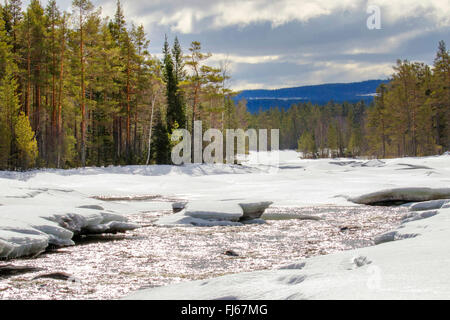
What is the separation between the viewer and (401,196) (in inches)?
670

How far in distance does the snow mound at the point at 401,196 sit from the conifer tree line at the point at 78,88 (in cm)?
2064

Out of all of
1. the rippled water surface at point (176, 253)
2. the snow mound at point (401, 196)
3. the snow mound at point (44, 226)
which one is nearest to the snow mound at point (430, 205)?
the rippled water surface at point (176, 253)

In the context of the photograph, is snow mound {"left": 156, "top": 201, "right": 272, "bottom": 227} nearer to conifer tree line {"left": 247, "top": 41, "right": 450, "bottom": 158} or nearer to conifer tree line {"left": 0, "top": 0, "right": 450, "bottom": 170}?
conifer tree line {"left": 0, "top": 0, "right": 450, "bottom": 170}

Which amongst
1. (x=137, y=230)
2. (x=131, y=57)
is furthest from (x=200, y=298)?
(x=131, y=57)

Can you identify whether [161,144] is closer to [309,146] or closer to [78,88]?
[78,88]

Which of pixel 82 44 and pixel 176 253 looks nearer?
pixel 176 253

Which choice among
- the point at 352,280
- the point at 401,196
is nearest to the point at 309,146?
the point at 401,196

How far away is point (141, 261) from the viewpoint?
8.00 meters

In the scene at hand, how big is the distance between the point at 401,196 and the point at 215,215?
842cm

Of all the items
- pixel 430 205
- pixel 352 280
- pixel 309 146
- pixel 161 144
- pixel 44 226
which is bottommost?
pixel 430 205

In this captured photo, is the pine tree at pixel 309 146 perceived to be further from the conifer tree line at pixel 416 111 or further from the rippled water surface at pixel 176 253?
the rippled water surface at pixel 176 253

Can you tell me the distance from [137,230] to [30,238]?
3.88 m
